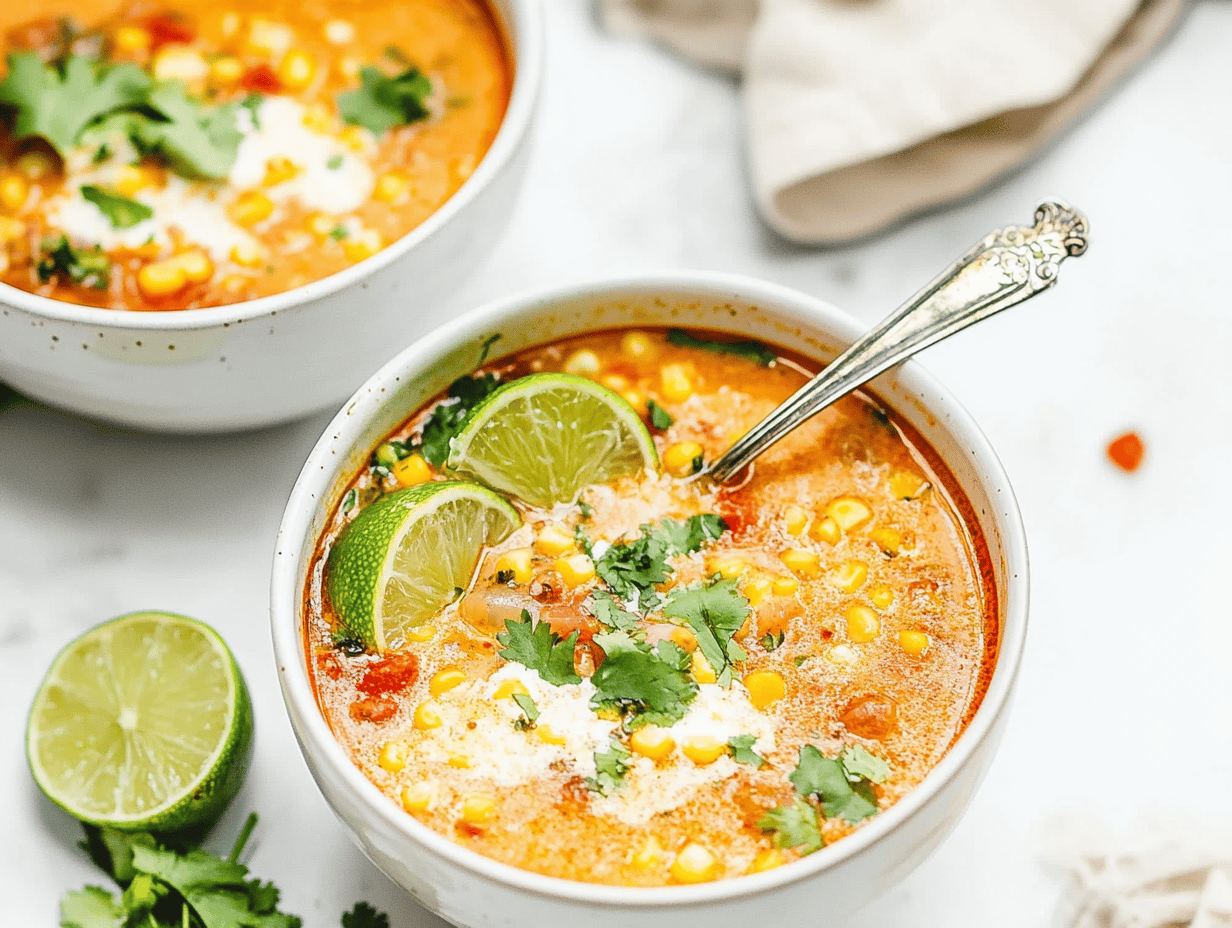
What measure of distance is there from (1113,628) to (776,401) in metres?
0.81

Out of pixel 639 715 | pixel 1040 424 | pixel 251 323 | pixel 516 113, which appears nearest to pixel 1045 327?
pixel 1040 424

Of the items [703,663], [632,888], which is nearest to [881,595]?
[703,663]

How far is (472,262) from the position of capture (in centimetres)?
264

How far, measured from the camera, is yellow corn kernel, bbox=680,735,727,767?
2.01m

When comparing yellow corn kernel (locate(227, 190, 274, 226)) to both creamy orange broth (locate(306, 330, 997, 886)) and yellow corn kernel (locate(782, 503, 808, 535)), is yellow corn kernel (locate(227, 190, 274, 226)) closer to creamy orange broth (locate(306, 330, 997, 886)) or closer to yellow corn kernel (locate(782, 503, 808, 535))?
creamy orange broth (locate(306, 330, 997, 886))

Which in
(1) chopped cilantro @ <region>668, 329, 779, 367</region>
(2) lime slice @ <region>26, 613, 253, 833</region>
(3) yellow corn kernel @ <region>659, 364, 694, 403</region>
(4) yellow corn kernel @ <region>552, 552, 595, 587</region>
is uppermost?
(1) chopped cilantro @ <region>668, 329, 779, 367</region>

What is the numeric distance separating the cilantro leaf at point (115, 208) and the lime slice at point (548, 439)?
0.86 metres

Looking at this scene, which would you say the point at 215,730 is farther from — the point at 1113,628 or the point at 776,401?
the point at 1113,628

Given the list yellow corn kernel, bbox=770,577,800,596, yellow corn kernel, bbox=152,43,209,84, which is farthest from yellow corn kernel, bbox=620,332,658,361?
yellow corn kernel, bbox=152,43,209,84

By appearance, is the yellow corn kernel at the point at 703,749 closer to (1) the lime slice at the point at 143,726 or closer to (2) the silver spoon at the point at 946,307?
(2) the silver spoon at the point at 946,307

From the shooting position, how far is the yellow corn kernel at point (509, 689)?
81.7 inches

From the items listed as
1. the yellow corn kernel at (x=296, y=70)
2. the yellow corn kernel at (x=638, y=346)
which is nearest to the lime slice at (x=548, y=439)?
the yellow corn kernel at (x=638, y=346)

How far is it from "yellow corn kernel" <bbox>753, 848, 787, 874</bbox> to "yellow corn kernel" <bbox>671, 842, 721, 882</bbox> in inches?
2.1

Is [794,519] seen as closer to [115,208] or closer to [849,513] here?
[849,513]
